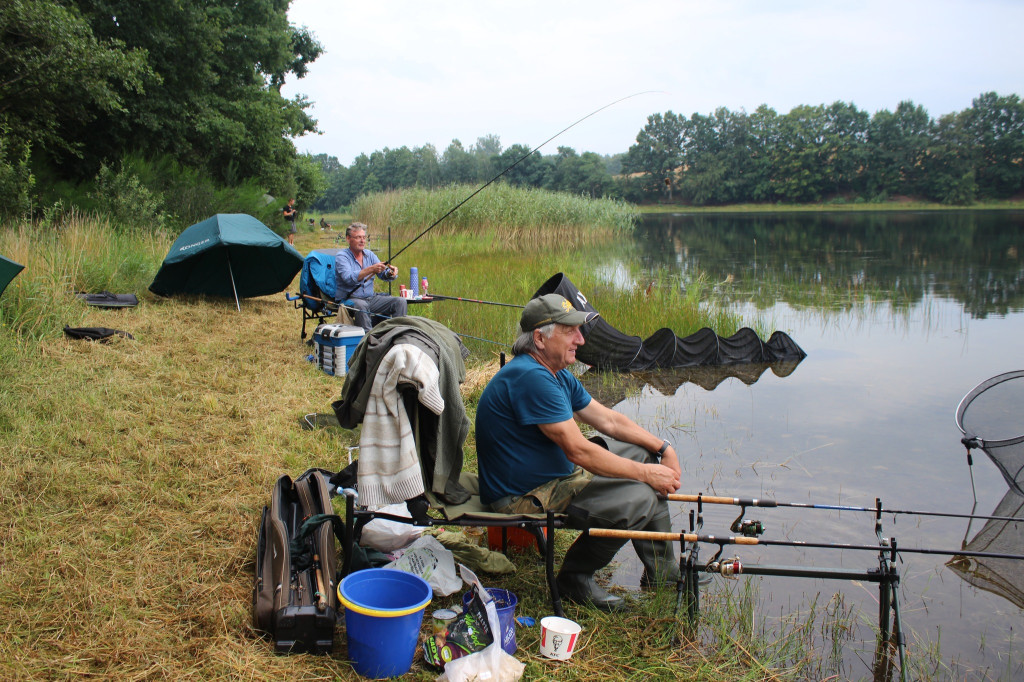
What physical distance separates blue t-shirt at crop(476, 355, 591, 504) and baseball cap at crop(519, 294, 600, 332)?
0.49 feet

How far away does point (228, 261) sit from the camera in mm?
8812

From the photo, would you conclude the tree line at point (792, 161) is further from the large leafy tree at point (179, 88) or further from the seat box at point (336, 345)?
the seat box at point (336, 345)

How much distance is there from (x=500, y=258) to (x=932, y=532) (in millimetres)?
11919

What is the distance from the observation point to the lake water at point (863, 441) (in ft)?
10.9

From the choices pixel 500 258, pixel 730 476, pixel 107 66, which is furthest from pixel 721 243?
pixel 730 476

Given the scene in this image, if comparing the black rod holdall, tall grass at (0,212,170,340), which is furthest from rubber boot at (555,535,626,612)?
tall grass at (0,212,170,340)

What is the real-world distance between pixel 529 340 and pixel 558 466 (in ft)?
1.76

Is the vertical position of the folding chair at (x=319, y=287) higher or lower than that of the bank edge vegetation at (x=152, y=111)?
lower

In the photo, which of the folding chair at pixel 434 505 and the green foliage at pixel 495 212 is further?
the green foliage at pixel 495 212

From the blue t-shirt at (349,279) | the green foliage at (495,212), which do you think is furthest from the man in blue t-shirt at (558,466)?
the green foliage at (495,212)

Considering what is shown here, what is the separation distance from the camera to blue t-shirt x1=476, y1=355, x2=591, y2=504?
292cm

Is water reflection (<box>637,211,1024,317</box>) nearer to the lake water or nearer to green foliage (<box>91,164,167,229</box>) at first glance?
the lake water

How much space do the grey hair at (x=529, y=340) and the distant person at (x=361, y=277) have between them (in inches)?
160

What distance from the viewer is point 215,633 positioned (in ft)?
8.39
